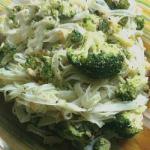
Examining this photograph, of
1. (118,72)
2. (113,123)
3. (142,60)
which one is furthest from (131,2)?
(113,123)

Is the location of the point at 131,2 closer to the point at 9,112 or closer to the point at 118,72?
the point at 118,72

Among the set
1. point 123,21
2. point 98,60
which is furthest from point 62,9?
point 98,60

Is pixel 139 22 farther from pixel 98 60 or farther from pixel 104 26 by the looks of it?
pixel 98 60

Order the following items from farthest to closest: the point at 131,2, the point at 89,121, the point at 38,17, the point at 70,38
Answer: the point at 131,2 < the point at 38,17 < the point at 70,38 < the point at 89,121

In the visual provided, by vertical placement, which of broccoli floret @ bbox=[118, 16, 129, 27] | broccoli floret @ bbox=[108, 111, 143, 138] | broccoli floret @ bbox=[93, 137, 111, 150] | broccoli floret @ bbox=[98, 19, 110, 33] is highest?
broccoli floret @ bbox=[98, 19, 110, 33]

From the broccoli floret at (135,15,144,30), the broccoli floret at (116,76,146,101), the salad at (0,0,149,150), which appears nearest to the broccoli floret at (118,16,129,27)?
the salad at (0,0,149,150)

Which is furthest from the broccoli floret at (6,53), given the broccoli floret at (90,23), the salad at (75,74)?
the broccoli floret at (90,23)

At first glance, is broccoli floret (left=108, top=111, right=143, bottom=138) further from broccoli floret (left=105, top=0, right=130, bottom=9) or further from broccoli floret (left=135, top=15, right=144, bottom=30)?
broccoli floret (left=105, top=0, right=130, bottom=9)
